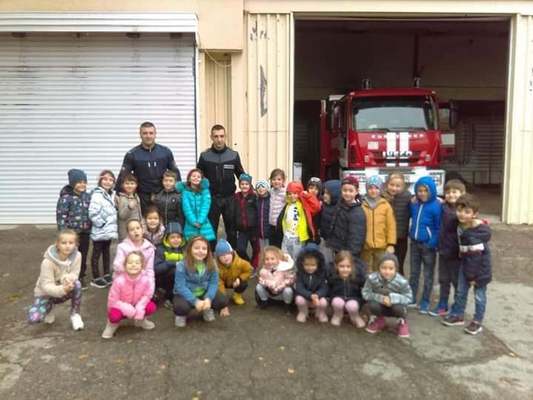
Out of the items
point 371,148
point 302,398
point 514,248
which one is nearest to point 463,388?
point 302,398

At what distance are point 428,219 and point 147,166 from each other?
329cm

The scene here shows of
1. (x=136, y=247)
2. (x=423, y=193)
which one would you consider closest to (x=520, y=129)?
(x=423, y=193)

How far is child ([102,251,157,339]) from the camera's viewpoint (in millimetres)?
4688

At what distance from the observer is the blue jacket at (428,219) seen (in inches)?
210

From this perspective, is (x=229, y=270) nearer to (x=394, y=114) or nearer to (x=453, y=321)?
(x=453, y=321)

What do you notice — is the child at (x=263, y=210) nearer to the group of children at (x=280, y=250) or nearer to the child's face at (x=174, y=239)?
the group of children at (x=280, y=250)

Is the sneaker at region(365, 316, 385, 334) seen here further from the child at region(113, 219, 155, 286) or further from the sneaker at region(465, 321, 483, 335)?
the child at region(113, 219, 155, 286)

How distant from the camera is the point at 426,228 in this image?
5371mm

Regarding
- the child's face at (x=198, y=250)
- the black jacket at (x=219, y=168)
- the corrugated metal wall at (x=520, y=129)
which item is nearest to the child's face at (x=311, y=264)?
the child's face at (x=198, y=250)

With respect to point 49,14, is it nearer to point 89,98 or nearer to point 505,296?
point 89,98

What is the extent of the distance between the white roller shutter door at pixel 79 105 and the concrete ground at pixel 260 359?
4454 mm

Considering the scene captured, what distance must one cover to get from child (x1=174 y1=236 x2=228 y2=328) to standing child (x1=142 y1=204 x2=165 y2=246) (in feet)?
2.53

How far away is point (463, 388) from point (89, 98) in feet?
26.1

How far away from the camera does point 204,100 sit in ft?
31.5
